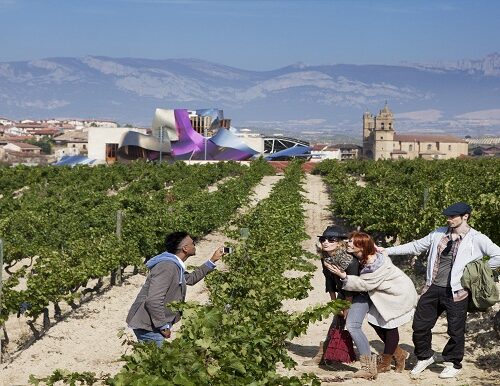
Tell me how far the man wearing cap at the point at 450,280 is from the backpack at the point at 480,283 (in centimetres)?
6

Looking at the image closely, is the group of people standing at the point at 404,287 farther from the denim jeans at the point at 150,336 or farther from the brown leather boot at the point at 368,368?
the denim jeans at the point at 150,336

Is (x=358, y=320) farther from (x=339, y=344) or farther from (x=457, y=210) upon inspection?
(x=457, y=210)

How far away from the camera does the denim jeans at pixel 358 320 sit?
7523 millimetres

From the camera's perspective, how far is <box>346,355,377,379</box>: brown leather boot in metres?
7.46

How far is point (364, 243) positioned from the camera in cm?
739

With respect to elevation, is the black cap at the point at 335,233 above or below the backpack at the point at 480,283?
above

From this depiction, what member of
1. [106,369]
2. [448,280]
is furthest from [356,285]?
[106,369]

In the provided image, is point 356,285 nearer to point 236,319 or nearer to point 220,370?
point 236,319

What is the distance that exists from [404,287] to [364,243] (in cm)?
51

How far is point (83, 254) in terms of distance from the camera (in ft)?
45.1

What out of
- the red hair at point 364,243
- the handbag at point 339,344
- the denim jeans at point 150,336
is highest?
the red hair at point 364,243

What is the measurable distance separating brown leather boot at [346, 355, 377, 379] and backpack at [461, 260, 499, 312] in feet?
3.08

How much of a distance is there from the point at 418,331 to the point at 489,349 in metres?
1.54

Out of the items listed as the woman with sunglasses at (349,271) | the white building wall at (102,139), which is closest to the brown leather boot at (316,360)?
the woman with sunglasses at (349,271)
